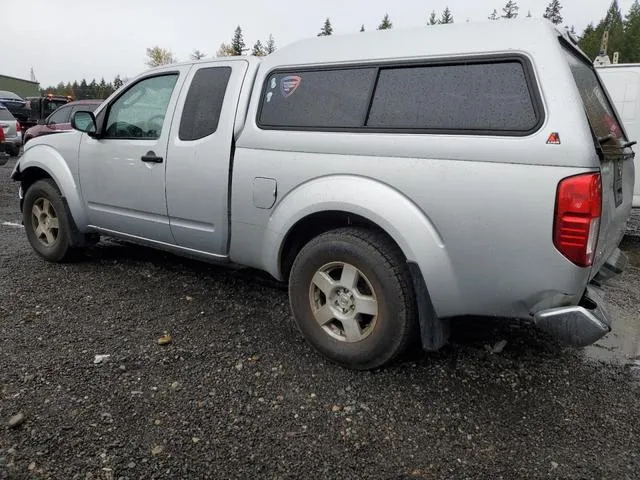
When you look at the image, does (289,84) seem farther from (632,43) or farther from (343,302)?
(632,43)

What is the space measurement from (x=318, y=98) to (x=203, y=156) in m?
0.94

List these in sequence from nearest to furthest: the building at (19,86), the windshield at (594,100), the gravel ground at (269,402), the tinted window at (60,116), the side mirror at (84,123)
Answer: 1. the gravel ground at (269,402)
2. the windshield at (594,100)
3. the side mirror at (84,123)
4. the tinted window at (60,116)
5. the building at (19,86)

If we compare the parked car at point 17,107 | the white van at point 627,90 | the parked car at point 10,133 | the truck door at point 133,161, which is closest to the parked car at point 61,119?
the parked car at point 10,133

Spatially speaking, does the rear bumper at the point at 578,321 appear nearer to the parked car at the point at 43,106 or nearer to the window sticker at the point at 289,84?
the window sticker at the point at 289,84

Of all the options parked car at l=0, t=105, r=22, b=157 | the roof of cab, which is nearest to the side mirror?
the roof of cab

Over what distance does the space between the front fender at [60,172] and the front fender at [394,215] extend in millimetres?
2422

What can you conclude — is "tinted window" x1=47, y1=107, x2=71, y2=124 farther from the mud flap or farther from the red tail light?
the red tail light

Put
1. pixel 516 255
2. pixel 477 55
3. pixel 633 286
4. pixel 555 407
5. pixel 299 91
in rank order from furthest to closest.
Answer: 1. pixel 633 286
2. pixel 299 91
3. pixel 555 407
4. pixel 477 55
5. pixel 516 255

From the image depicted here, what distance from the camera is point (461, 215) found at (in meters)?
2.48

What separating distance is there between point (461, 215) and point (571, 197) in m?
0.49

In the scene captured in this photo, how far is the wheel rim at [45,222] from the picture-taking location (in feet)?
15.5

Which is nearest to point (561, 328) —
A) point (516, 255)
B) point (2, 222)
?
point (516, 255)

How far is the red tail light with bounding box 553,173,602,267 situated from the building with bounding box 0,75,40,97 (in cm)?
6166

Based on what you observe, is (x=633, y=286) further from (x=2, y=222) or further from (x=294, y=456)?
(x=2, y=222)
